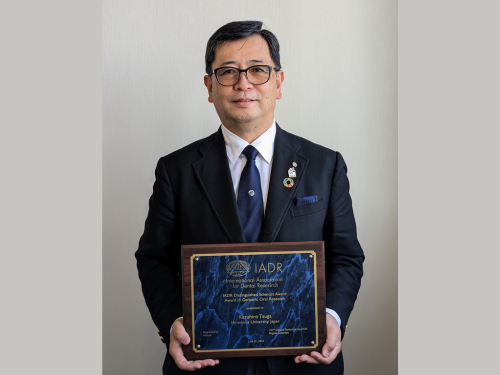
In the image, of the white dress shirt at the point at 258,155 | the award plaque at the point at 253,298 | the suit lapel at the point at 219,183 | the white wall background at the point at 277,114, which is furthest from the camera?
the white wall background at the point at 277,114

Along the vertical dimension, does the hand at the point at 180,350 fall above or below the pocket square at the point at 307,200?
below

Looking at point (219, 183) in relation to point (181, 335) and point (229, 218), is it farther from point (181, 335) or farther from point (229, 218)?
point (181, 335)

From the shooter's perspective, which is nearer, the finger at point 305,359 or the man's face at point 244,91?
the finger at point 305,359

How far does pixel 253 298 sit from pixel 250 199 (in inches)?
16.6

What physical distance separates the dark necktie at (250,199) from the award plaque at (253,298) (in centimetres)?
23

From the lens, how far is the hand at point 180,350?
171 cm

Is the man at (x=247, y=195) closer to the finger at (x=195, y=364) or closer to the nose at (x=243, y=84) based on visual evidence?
the nose at (x=243, y=84)

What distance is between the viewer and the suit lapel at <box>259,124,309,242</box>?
189 cm

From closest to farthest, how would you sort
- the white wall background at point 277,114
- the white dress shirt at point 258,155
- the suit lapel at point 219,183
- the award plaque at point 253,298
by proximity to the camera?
the award plaque at point 253,298 < the suit lapel at point 219,183 < the white dress shirt at point 258,155 < the white wall background at point 277,114

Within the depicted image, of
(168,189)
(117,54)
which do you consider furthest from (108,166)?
(168,189)

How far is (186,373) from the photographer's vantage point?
1913 mm

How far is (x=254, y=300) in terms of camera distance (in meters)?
1.71

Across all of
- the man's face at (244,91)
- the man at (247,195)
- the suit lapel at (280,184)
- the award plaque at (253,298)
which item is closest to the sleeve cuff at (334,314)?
the man at (247,195)

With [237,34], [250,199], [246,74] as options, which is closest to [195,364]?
[250,199]
